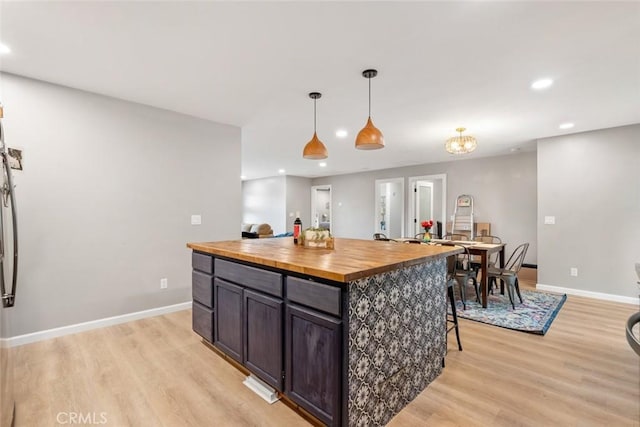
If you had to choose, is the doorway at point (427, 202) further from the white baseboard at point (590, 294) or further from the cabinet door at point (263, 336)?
the cabinet door at point (263, 336)

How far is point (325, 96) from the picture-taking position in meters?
3.22

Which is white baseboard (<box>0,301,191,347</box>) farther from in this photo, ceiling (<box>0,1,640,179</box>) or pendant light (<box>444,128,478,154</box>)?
pendant light (<box>444,128,478,154</box>)

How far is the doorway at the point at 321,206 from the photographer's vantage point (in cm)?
1041

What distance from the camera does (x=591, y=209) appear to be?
4.39 m

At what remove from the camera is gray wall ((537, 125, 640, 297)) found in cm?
413

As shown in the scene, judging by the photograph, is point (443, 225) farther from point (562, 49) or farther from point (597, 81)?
point (562, 49)

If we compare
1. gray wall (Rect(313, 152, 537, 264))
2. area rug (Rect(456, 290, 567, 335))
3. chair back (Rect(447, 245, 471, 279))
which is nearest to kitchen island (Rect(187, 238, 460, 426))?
chair back (Rect(447, 245, 471, 279))

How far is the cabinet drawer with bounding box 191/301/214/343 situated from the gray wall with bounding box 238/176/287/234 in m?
7.07

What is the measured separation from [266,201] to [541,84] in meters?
8.75

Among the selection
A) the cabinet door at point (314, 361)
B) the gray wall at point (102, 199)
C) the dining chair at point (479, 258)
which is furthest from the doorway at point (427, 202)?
the cabinet door at point (314, 361)

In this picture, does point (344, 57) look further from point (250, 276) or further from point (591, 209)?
point (591, 209)

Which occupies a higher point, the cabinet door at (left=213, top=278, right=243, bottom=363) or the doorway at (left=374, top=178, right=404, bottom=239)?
the doorway at (left=374, top=178, right=404, bottom=239)

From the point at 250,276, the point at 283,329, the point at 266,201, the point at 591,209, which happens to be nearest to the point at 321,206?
the point at 266,201

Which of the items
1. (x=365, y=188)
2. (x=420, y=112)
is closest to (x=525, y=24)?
(x=420, y=112)
